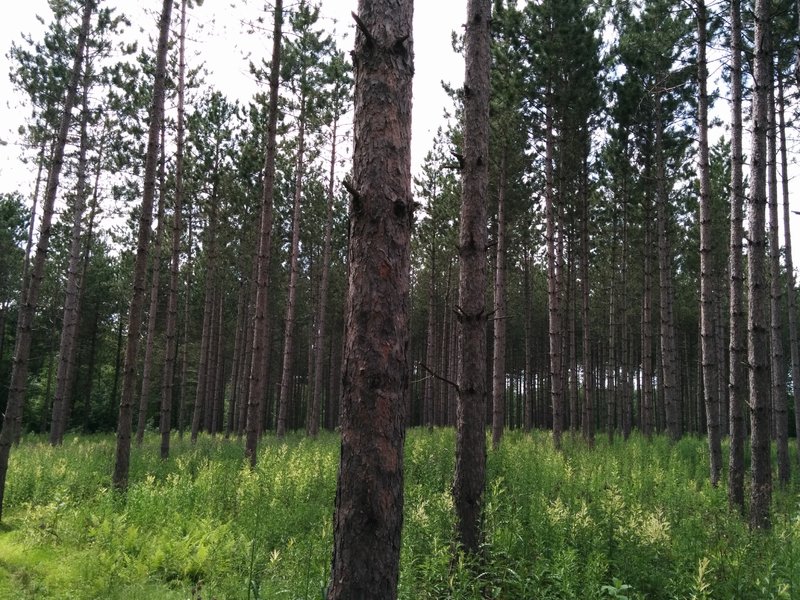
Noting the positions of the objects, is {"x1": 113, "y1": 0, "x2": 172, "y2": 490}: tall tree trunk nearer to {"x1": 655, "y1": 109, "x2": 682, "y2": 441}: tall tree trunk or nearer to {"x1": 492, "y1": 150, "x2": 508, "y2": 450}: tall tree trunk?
{"x1": 492, "y1": 150, "x2": 508, "y2": 450}: tall tree trunk

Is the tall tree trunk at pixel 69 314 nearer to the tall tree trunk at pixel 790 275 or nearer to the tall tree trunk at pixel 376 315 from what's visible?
the tall tree trunk at pixel 376 315

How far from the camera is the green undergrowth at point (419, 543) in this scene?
4.31 meters

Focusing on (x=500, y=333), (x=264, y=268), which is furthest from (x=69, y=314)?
(x=500, y=333)

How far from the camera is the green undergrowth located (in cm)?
431

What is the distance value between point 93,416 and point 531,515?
37.9 metres

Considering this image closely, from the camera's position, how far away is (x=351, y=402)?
2791 mm

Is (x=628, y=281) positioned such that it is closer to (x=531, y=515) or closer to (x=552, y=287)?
(x=552, y=287)

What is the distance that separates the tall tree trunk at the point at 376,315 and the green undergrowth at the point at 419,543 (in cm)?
155

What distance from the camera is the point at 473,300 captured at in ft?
17.8

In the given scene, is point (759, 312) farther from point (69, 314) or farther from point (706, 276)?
point (69, 314)

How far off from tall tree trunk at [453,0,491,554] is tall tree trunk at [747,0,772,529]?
364 centimetres

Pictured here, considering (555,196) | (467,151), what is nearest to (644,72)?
(555,196)

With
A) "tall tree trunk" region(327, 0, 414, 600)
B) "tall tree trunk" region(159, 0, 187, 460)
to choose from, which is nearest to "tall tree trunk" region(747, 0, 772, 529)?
"tall tree trunk" region(327, 0, 414, 600)

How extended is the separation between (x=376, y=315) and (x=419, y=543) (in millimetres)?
3221
